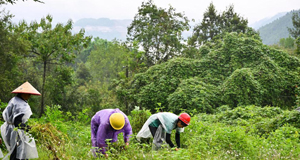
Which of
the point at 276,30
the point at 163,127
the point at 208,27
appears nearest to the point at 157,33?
the point at 208,27

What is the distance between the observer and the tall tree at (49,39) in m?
17.9

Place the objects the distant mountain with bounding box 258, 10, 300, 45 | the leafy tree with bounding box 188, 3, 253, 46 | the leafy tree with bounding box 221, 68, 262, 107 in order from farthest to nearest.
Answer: the distant mountain with bounding box 258, 10, 300, 45 < the leafy tree with bounding box 188, 3, 253, 46 < the leafy tree with bounding box 221, 68, 262, 107

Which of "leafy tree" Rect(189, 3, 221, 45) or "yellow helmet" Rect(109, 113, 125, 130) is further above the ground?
"leafy tree" Rect(189, 3, 221, 45)

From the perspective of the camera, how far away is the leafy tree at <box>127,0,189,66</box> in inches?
821

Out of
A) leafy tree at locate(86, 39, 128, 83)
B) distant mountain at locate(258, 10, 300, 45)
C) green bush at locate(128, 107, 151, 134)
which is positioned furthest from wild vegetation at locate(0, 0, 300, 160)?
distant mountain at locate(258, 10, 300, 45)

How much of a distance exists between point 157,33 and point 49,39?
7809 mm

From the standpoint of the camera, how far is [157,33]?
20734mm

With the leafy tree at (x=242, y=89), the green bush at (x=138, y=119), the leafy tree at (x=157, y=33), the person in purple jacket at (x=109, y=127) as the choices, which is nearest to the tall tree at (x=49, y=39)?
the leafy tree at (x=157, y=33)

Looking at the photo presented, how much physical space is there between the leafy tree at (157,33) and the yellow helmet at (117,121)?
1639 centimetres

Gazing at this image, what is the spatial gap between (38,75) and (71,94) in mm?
2939

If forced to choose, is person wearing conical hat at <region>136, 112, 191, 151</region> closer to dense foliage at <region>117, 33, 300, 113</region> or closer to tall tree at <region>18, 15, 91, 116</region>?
dense foliage at <region>117, 33, 300, 113</region>

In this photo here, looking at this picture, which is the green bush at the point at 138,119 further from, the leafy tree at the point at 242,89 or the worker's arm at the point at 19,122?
the leafy tree at the point at 242,89

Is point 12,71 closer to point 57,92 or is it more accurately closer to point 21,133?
point 57,92

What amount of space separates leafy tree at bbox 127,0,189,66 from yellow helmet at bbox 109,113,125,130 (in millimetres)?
16394
